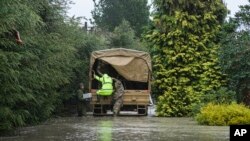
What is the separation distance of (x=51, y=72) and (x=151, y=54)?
29.8 feet

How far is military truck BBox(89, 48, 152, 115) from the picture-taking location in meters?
25.2

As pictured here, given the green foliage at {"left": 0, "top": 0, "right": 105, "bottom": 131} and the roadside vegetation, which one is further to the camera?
the roadside vegetation

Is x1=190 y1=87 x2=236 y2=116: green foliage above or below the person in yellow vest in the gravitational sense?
below

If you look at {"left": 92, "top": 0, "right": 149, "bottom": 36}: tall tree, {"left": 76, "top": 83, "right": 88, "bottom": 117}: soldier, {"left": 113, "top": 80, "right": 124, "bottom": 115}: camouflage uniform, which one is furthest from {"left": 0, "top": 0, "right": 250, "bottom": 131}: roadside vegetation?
{"left": 92, "top": 0, "right": 149, "bottom": 36}: tall tree

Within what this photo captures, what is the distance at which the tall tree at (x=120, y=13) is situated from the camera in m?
76.1

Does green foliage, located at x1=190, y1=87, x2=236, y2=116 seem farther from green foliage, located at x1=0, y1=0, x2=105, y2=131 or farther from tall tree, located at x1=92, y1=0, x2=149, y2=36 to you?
tall tree, located at x1=92, y1=0, x2=149, y2=36

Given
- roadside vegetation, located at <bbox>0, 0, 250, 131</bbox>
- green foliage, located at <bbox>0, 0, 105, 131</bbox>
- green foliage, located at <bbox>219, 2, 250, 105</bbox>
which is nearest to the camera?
green foliage, located at <bbox>0, 0, 105, 131</bbox>

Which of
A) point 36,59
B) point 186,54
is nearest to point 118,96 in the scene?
point 186,54

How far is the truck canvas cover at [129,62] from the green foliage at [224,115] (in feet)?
23.7

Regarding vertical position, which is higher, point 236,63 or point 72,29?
point 72,29

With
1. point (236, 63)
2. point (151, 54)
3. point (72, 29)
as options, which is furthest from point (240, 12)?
point (72, 29)

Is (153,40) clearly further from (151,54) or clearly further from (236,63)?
(236,63)

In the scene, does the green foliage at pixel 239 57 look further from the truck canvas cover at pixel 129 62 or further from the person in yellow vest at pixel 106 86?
the person in yellow vest at pixel 106 86

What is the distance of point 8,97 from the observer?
590 inches
